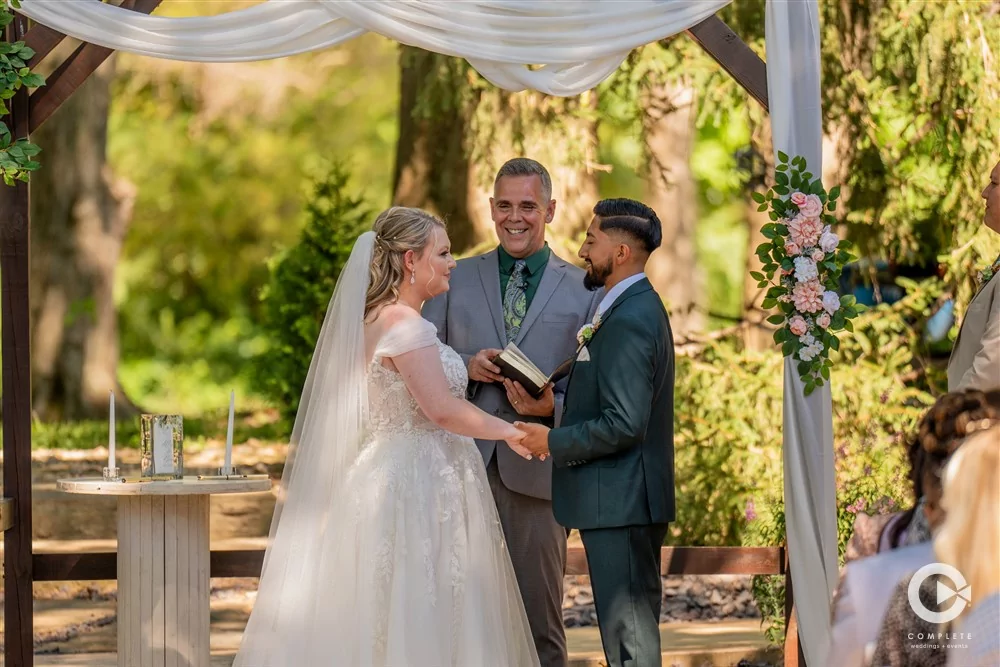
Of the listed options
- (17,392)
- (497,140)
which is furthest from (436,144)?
(17,392)

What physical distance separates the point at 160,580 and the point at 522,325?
1526 mm

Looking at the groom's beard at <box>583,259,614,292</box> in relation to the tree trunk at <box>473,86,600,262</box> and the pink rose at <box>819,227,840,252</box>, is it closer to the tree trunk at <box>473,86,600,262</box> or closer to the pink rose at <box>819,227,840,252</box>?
the pink rose at <box>819,227,840,252</box>

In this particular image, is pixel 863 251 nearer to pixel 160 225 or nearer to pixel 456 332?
pixel 456 332

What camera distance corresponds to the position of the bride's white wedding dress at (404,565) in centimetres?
381

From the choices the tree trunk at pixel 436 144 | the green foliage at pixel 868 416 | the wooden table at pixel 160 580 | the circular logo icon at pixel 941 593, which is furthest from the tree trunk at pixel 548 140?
the circular logo icon at pixel 941 593

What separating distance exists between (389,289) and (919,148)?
5.05 metres

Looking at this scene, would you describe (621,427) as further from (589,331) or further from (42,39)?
(42,39)

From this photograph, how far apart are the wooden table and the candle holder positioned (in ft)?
0.34

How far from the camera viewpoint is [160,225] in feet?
63.0

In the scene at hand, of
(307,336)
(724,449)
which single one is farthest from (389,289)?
(307,336)

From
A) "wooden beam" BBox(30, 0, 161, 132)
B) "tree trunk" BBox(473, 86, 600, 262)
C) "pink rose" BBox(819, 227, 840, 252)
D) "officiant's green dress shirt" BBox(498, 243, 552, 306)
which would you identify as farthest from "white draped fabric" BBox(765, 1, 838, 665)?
"tree trunk" BBox(473, 86, 600, 262)

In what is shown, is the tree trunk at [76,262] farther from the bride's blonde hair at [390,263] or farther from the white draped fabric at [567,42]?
the bride's blonde hair at [390,263]

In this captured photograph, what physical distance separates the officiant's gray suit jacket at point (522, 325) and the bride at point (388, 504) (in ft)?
1.11

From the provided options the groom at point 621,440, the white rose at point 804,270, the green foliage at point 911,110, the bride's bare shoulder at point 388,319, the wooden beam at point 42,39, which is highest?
the green foliage at point 911,110
